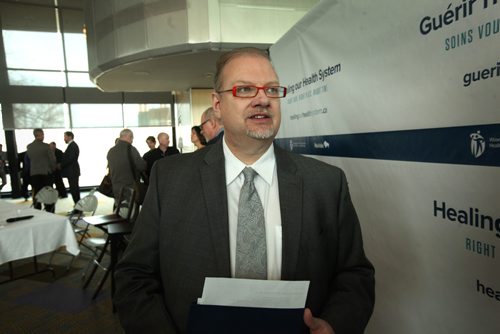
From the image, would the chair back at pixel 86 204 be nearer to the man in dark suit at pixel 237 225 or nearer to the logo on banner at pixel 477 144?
the man in dark suit at pixel 237 225

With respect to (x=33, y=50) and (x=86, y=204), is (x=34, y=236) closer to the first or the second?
(x=86, y=204)

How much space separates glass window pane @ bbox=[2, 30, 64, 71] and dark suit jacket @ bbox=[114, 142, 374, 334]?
35.2ft

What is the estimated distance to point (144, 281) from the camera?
1.09 meters

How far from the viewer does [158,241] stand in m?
1.13

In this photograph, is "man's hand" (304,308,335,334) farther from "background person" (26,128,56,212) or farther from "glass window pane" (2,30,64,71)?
"glass window pane" (2,30,64,71)

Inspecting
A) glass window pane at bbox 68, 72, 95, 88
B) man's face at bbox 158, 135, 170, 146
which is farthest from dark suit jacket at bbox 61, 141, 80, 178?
man's face at bbox 158, 135, 170, 146

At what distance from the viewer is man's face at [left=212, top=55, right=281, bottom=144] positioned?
1.14 metres

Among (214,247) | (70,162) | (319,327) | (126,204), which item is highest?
(70,162)

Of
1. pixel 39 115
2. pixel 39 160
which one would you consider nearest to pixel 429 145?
pixel 39 160

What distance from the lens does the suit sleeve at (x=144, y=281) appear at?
40.4 inches

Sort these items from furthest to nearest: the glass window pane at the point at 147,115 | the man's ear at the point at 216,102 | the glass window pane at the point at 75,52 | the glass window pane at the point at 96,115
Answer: the glass window pane at the point at 147,115, the glass window pane at the point at 96,115, the glass window pane at the point at 75,52, the man's ear at the point at 216,102

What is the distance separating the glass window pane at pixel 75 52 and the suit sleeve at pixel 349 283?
1081 cm

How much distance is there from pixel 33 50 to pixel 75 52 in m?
1.08

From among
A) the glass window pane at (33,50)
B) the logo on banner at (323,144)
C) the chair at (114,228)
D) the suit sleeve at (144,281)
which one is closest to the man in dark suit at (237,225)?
the suit sleeve at (144,281)
